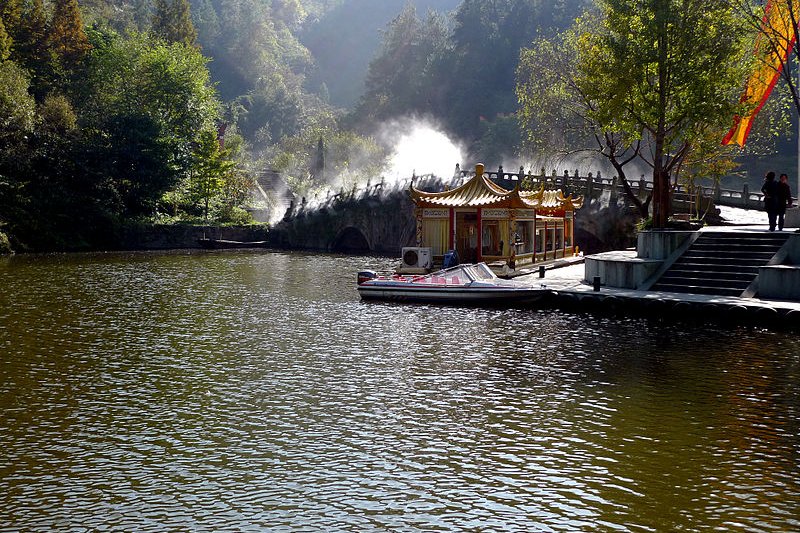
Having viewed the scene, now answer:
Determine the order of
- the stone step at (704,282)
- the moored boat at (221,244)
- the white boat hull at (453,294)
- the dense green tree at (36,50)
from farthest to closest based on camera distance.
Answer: the dense green tree at (36,50), the moored boat at (221,244), the white boat hull at (453,294), the stone step at (704,282)

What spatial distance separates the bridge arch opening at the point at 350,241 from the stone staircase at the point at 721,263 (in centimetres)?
4255

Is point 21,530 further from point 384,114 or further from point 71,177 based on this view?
point 384,114

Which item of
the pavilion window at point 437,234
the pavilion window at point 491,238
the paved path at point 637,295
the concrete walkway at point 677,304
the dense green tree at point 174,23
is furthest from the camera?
the dense green tree at point 174,23

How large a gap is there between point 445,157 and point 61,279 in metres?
72.3

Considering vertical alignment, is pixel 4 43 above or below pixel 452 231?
above

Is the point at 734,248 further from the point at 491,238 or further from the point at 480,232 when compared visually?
the point at 491,238

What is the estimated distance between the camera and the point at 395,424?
48.2 ft

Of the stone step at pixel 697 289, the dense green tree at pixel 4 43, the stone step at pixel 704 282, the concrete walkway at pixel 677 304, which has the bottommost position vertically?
the concrete walkway at pixel 677 304

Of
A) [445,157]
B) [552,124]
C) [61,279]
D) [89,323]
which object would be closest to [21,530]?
[89,323]

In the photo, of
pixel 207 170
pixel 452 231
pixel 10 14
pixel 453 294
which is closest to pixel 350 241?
pixel 207 170

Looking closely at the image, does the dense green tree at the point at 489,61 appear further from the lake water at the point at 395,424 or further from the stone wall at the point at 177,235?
the lake water at the point at 395,424

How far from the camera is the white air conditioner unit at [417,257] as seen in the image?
38.9 m

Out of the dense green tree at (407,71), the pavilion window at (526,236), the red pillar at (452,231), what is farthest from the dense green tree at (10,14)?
the dense green tree at (407,71)

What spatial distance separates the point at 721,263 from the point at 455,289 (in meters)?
10.5
